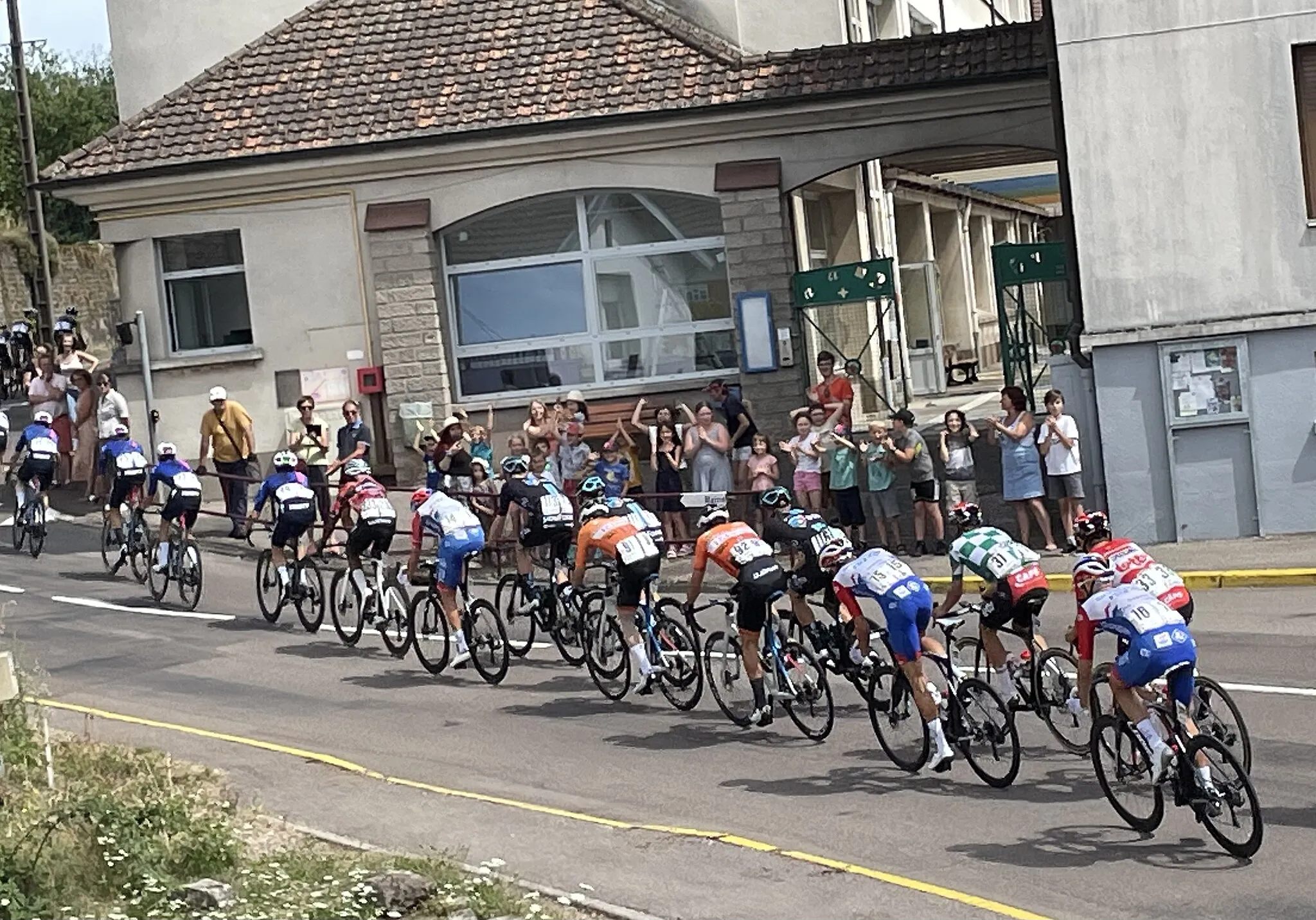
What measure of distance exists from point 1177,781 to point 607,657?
21.5ft

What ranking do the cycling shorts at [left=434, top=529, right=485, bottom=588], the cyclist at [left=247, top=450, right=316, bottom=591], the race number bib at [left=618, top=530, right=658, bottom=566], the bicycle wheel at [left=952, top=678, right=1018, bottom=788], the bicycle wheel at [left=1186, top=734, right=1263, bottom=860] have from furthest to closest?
the cyclist at [left=247, top=450, right=316, bottom=591] → the cycling shorts at [left=434, top=529, right=485, bottom=588] → the race number bib at [left=618, top=530, right=658, bottom=566] → the bicycle wheel at [left=952, top=678, right=1018, bottom=788] → the bicycle wheel at [left=1186, top=734, right=1263, bottom=860]

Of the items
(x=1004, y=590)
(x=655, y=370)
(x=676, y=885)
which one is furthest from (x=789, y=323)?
(x=676, y=885)

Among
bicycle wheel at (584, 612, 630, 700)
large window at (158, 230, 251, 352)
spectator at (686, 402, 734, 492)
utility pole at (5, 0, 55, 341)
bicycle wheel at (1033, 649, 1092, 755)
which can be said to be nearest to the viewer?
bicycle wheel at (1033, 649, 1092, 755)

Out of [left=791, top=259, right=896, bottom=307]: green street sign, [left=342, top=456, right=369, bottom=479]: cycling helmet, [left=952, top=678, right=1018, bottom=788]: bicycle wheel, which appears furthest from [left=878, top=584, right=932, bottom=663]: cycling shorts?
[left=791, top=259, right=896, bottom=307]: green street sign

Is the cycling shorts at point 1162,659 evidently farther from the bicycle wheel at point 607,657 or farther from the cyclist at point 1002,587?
the bicycle wheel at point 607,657

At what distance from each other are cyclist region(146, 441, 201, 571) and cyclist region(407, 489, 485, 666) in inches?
191

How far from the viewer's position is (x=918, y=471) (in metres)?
21.7

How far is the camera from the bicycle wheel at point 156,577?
72.9ft

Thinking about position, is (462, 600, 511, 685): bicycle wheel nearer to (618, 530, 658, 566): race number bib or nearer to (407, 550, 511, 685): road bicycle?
(407, 550, 511, 685): road bicycle

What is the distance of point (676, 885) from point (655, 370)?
1820 centimetres

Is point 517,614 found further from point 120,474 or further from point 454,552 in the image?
point 120,474

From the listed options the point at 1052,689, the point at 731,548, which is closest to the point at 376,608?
the point at 731,548

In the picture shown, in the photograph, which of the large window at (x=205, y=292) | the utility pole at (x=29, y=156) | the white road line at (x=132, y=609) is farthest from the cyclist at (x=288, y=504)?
the utility pole at (x=29, y=156)

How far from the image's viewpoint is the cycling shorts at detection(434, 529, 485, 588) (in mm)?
17297
